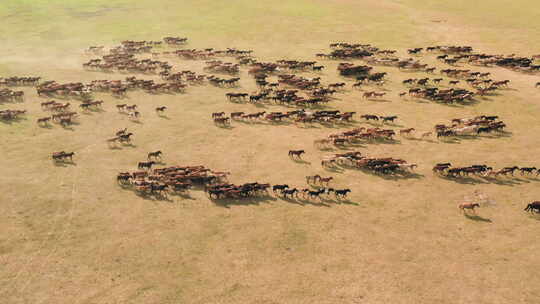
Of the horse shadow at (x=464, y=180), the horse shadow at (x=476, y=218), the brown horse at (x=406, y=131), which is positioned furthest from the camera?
the brown horse at (x=406, y=131)

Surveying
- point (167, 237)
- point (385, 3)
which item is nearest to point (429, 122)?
point (167, 237)

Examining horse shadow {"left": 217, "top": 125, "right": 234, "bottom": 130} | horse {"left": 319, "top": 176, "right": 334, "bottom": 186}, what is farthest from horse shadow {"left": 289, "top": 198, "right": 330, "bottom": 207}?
horse shadow {"left": 217, "top": 125, "right": 234, "bottom": 130}

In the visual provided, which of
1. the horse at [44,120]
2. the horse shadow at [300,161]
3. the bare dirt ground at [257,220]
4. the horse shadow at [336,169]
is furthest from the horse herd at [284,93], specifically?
the bare dirt ground at [257,220]

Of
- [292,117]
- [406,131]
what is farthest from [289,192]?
[292,117]

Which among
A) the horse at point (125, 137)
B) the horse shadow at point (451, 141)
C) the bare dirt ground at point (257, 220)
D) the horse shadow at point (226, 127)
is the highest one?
the horse shadow at point (451, 141)

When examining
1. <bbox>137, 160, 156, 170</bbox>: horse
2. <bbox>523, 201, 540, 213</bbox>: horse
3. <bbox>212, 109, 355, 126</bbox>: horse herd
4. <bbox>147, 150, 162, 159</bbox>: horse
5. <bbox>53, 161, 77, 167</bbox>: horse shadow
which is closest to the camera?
<bbox>523, 201, 540, 213</bbox>: horse

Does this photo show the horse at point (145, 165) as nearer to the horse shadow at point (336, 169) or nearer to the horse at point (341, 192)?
the horse shadow at point (336, 169)

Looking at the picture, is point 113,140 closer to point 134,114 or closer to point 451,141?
point 134,114

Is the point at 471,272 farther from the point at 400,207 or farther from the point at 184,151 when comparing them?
the point at 184,151

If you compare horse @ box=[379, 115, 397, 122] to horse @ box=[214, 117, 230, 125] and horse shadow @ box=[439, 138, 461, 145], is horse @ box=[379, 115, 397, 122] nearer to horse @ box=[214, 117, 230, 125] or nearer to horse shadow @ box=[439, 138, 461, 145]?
horse shadow @ box=[439, 138, 461, 145]
